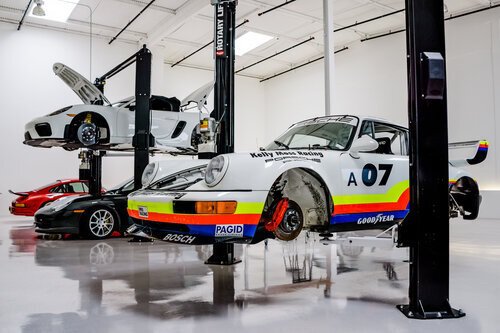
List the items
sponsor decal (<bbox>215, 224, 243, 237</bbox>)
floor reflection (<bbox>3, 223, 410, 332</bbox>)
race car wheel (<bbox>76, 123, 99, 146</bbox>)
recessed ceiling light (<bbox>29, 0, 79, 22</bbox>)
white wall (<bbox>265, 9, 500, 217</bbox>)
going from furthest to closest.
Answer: recessed ceiling light (<bbox>29, 0, 79, 22</bbox>), white wall (<bbox>265, 9, 500, 217</bbox>), race car wheel (<bbox>76, 123, 99, 146</bbox>), sponsor decal (<bbox>215, 224, 243, 237</bbox>), floor reflection (<bbox>3, 223, 410, 332</bbox>)

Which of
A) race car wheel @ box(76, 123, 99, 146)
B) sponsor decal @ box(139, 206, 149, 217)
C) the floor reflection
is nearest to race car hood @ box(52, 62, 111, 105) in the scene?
race car wheel @ box(76, 123, 99, 146)

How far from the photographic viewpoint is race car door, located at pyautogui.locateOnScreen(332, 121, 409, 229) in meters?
3.72

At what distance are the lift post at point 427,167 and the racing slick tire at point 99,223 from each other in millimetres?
5054

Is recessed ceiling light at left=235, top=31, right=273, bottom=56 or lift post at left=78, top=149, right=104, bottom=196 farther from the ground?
recessed ceiling light at left=235, top=31, right=273, bottom=56

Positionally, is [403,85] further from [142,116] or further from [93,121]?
[93,121]

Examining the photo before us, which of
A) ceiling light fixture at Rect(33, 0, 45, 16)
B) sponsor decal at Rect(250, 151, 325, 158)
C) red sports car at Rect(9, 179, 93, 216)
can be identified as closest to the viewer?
sponsor decal at Rect(250, 151, 325, 158)

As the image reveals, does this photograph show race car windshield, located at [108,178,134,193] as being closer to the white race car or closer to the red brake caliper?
the white race car

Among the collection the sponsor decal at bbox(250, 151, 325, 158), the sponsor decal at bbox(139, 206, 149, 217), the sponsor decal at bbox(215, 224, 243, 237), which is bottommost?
the sponsor decal at bbox(215, 224, 243, 237)

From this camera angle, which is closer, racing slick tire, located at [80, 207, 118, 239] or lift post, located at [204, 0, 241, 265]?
lift post, located at [204, 0, 241, 265]

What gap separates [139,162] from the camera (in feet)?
22.0

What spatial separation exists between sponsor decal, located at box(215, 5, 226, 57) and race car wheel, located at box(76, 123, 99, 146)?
350cm

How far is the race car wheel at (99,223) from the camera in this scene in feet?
22.1

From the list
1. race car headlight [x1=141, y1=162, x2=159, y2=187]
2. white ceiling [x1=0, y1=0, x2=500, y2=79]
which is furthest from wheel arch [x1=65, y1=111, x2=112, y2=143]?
white ceiling [x1=0, y1=0, x2=500, y2=79]

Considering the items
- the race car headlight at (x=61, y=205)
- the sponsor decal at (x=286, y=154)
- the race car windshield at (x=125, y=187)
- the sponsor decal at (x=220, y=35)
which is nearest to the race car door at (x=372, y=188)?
the sponsor decal at (x=286, y=154)
